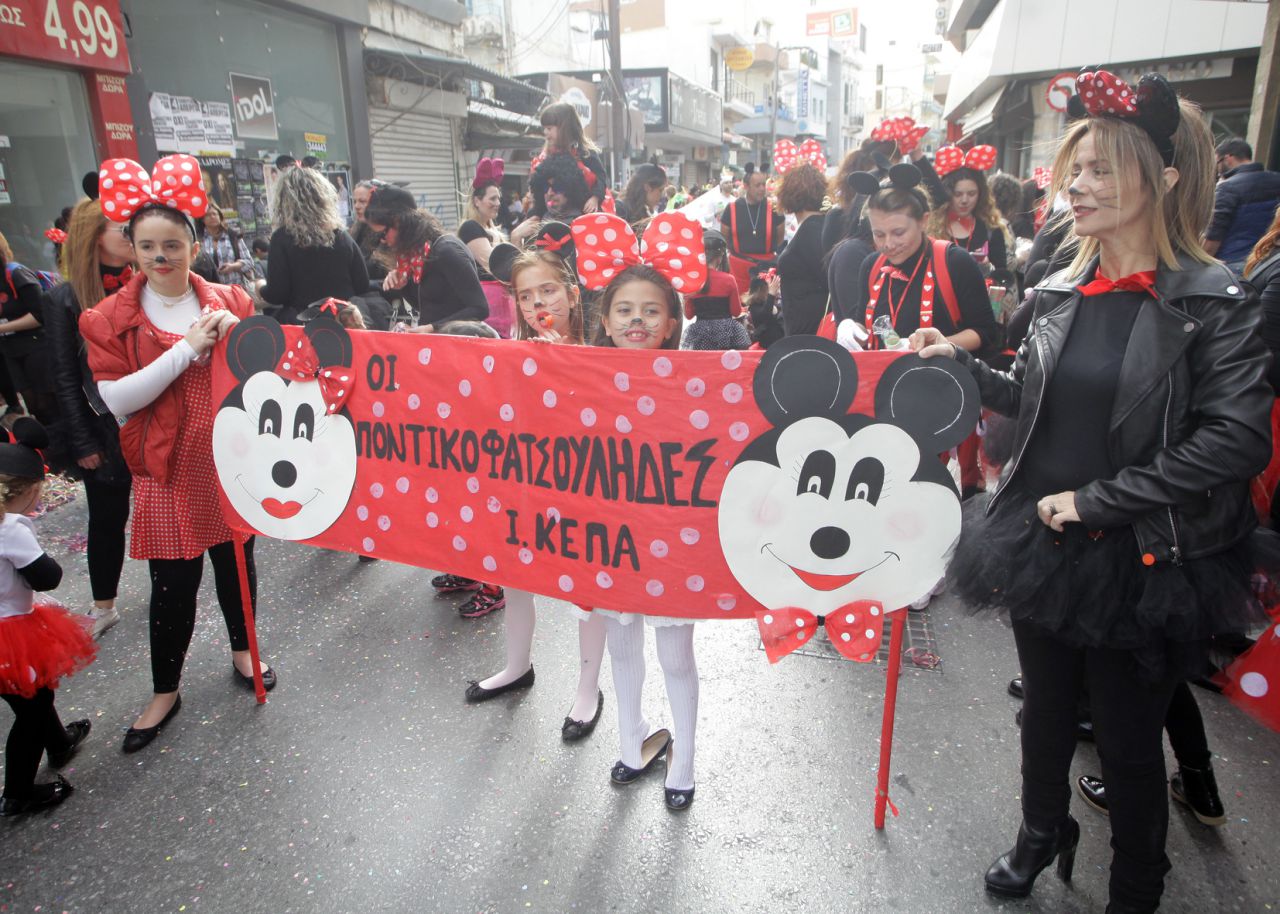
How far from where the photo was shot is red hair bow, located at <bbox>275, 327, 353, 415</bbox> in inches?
102

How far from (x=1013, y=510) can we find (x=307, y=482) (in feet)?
7.10

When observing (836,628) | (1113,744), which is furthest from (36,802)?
(1113,744)

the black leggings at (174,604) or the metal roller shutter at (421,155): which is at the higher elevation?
the metal roller shutter at (421,155)

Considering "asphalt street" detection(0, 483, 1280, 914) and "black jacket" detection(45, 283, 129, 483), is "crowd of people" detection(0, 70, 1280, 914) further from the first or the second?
"asphalt street" detection(0, 483, 1280, 914)

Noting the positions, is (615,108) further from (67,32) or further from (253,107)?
(67,32)

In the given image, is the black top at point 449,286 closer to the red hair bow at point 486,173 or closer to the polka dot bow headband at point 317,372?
the polka dot bow headband at point 317,372

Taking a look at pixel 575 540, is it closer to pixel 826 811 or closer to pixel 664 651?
pixel 664 651

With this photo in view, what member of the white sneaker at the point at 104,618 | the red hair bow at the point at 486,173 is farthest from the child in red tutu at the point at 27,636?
the red hair bow at the point at 486,173

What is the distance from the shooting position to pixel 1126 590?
1.72 metres

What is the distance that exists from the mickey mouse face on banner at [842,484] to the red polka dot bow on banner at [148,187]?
2.07 m

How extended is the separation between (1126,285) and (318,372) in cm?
228

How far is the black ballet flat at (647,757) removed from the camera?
2.61m

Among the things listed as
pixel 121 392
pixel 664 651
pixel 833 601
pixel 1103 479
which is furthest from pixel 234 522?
pixel 1103 479

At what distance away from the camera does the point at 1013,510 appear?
1.90 metres
